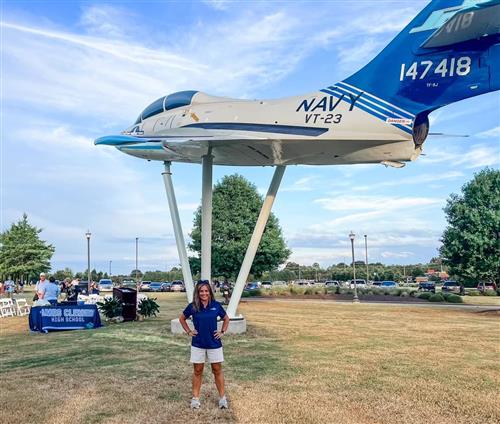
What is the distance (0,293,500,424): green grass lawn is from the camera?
6.34 metres

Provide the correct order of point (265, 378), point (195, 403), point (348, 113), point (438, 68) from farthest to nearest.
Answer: point (348, 113), point (438, 68), point (265, 378), point (195, 403)

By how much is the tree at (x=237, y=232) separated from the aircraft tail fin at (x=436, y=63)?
22.7m

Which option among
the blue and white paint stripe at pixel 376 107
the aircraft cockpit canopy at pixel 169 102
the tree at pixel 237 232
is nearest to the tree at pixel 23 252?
the tree at pixel 237 232

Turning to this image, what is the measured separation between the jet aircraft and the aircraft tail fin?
2 cm

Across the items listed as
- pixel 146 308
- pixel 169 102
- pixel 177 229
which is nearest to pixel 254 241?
pixel 177 229

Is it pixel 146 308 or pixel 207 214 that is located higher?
pixel 207 214

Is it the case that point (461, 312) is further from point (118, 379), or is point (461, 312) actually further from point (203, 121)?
point (118, 379)

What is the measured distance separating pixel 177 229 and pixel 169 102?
152 inches

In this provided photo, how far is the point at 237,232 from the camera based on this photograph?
110 ft

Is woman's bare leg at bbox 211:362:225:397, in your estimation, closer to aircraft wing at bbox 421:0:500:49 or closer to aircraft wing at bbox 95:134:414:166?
aircraft wing at bbox 95:134:414:166

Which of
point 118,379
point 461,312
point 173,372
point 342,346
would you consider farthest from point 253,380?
point 461,312

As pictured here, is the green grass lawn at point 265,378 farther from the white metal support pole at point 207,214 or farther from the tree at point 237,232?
the tree at point 237,232

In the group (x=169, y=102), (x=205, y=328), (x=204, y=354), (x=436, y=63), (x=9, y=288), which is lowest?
(x=204, y=354)

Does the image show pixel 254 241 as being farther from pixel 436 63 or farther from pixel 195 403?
pixel 195 403
